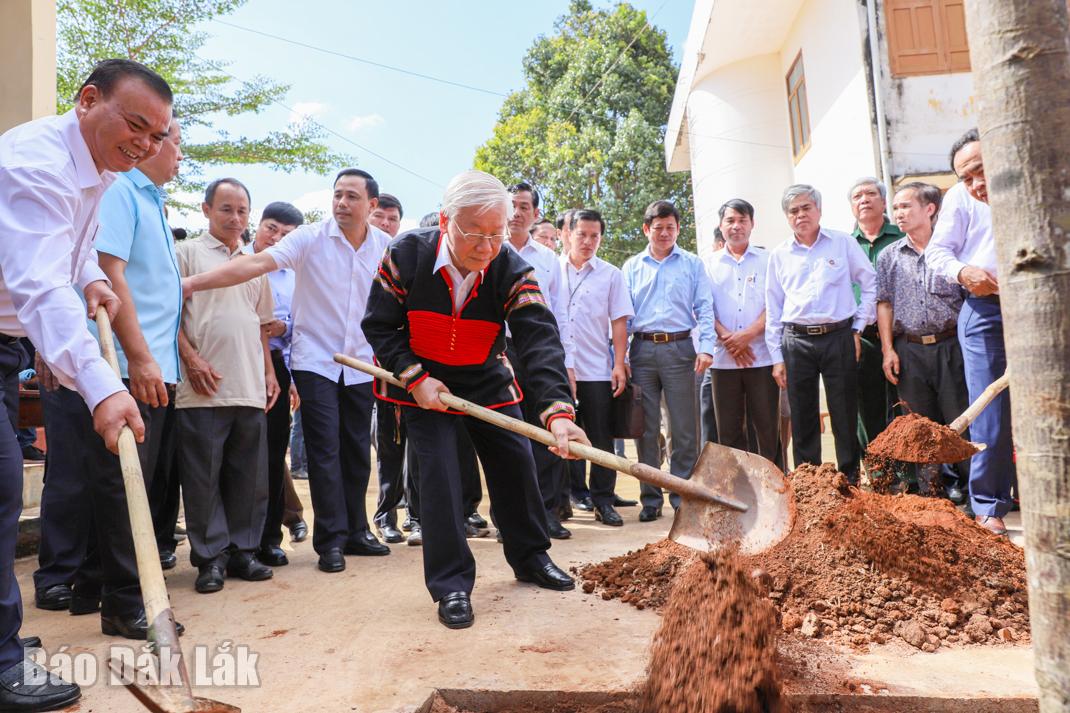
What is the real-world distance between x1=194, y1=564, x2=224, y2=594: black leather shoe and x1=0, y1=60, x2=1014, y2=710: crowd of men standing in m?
0.01

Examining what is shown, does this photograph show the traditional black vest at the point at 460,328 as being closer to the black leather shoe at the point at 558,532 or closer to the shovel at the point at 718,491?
the shovel at the point at 718,491

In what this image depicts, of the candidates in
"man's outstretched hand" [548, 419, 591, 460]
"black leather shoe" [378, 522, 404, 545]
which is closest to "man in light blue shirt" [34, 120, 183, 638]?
"black leather shoe" [378, 522, 404, 545]

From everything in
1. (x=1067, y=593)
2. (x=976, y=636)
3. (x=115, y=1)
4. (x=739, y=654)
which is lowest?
(x=976, y=636)

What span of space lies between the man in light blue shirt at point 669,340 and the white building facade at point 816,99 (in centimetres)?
535

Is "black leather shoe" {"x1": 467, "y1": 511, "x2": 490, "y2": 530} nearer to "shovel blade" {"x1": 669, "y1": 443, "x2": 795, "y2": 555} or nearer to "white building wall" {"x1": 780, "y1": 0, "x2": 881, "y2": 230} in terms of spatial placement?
"shovel blade" {"x1": 669, "y1": 443, "x2": 795, "y2": 555}

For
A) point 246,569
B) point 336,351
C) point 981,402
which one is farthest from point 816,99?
point 246,569

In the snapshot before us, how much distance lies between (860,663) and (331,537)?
2.58 metres

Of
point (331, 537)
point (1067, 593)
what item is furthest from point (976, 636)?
point (331, 537)

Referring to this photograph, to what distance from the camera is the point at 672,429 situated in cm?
530

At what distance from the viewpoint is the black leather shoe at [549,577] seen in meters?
3.45

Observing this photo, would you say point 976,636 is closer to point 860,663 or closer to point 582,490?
point 860,663

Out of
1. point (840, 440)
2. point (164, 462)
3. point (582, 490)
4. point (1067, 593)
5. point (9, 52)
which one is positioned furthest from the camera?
point (582, 490)

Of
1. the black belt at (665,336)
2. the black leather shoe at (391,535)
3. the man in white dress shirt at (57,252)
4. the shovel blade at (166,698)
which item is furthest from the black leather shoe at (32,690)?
the black belt at (665,336)

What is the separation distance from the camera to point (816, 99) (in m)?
11.6
